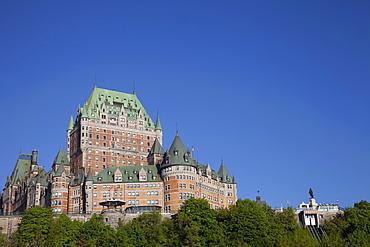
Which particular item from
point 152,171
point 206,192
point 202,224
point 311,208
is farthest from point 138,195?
point 311,208

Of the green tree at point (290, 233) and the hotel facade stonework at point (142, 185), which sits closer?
the green tree at point (290, 233)

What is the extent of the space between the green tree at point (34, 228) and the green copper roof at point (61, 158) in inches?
2343

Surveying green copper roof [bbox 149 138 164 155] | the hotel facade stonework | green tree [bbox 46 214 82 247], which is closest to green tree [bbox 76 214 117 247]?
green tree [bbox 46 214 82 247]

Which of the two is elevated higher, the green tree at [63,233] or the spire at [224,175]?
the spire at [224,175]

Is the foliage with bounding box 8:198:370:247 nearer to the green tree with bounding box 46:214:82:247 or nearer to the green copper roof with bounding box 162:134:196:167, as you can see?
the green tree with bounding box 46:214:82:247

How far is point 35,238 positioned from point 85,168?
5995 centimetres

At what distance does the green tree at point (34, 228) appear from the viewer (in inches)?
4985

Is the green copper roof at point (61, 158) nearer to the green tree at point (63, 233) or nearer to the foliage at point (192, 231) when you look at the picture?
the foliage at point (192, 231)

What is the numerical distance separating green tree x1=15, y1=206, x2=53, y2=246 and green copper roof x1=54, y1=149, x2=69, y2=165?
195ft

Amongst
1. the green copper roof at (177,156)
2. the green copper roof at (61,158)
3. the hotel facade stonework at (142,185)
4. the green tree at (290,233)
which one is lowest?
the green tree at (290,233)

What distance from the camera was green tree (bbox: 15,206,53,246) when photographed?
127 m

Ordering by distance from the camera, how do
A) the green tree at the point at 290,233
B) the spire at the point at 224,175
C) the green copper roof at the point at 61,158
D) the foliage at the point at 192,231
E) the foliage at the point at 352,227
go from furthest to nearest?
A: 1. the green copper roof at the point at 61,158
2. the spire at the point at 224,175
3. the foliage at the point at 352,227
4. the foliage at the point at 192,231
5. the green tree at the point at 290,233

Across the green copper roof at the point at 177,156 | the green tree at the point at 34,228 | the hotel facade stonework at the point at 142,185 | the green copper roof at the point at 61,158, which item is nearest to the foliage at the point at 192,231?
the green tree at the point at 34,228

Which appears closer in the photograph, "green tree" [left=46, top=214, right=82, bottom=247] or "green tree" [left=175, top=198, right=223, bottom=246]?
"green tree" [left=175, top=198, right=223, bottom=246]
